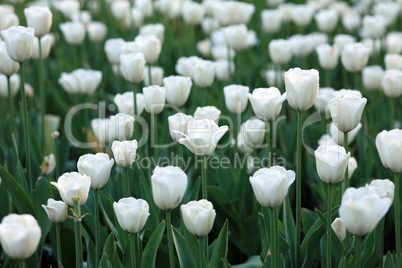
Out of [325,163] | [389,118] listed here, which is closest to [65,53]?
[389,118]

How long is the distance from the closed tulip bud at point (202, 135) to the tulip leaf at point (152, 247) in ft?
0.85

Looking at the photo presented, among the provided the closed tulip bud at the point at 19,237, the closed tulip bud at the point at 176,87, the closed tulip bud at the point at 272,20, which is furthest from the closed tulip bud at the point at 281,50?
the closed tulip bud at the point at 19,237

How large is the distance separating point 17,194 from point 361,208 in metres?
1.24

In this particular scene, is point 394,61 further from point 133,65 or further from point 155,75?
point 133,65

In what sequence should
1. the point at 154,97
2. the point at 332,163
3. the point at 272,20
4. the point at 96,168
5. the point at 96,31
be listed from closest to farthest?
the point at 332,163, the point at 96,168, the point at 154,97, the point at 96,31, the point at 272,20

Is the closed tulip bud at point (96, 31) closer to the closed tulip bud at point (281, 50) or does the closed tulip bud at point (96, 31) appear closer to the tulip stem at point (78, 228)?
the closed tulip bud at point (281, 50)

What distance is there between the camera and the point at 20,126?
312 centimetres

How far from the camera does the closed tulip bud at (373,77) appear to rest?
323 cm

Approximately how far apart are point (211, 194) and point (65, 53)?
2.46 meters

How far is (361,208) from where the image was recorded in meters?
1.53

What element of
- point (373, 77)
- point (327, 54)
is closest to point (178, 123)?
point (327, 54)

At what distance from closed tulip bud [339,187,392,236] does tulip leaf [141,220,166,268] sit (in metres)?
0.61

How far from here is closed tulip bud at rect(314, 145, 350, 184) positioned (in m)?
1.77

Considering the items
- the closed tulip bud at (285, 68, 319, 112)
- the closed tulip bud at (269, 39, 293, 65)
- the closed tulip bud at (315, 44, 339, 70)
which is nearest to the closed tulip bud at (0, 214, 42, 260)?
the closed tulip bud at (285, 68, 319, 112)
